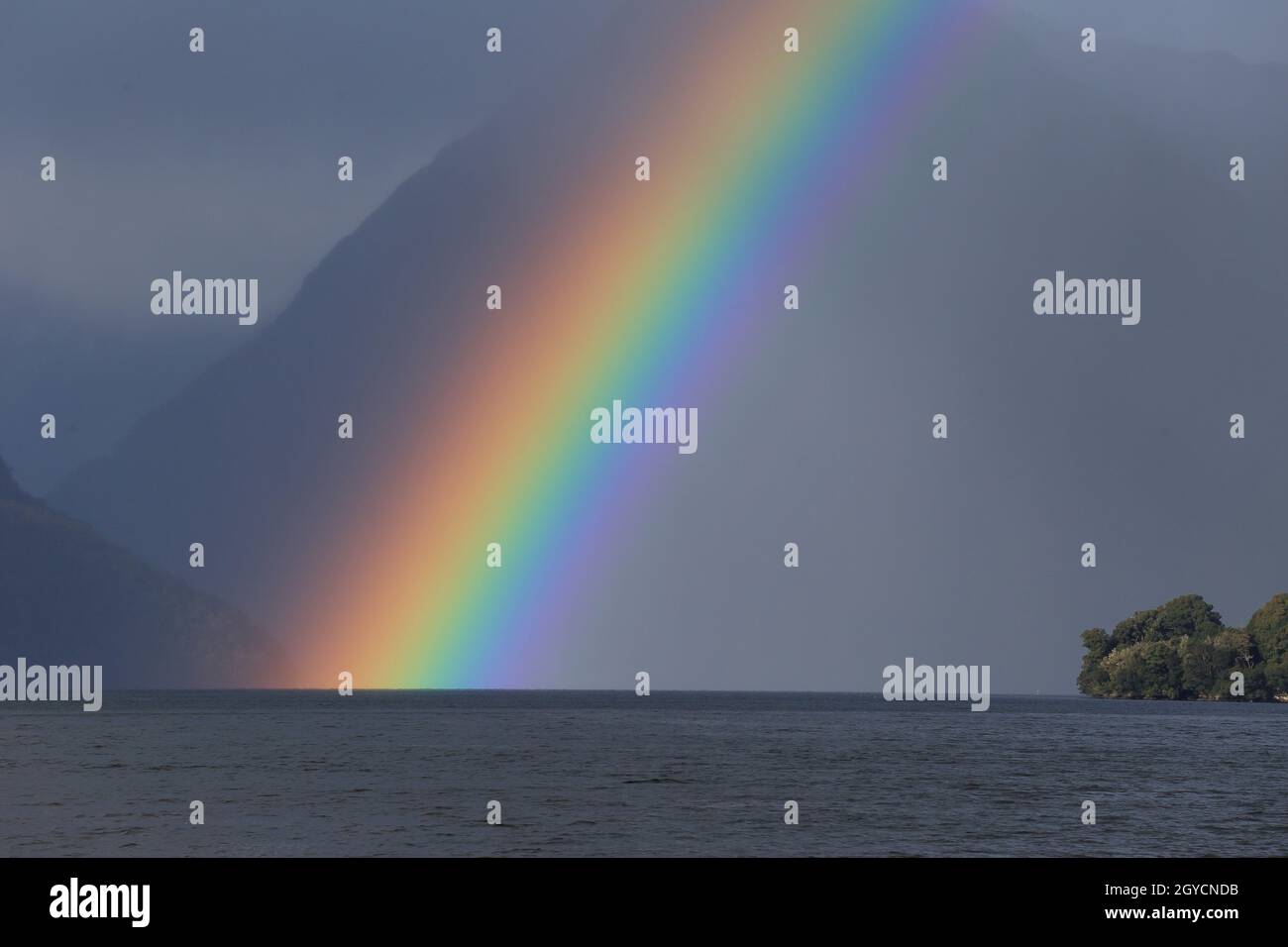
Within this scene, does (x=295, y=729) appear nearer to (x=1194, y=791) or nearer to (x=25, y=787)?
(x=25, y=787)

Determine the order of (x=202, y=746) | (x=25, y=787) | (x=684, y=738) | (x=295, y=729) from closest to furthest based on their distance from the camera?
(x=25, y=787) → (x=202, y=746) → (x=684, y=738) → (x=295, y=729)

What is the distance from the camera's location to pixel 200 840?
201 feet

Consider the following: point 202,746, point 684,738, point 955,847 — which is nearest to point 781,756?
point 684,738

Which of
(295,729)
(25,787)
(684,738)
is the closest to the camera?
(25,787)

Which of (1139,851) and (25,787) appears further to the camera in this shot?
(25,787)

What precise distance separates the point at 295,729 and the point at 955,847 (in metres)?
135

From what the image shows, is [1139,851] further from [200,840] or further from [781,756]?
[781,756]
